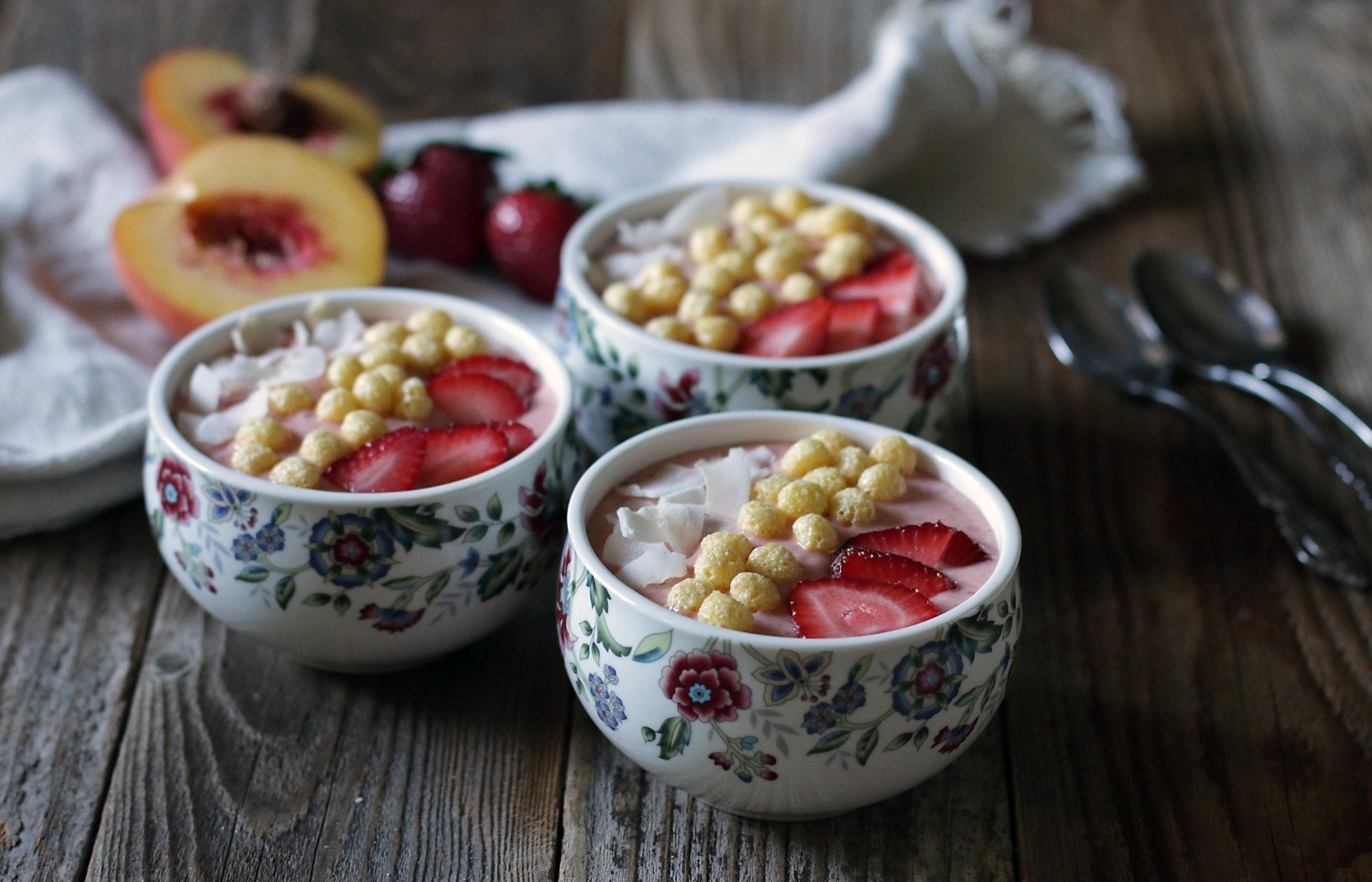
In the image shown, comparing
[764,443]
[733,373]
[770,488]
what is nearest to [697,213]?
[733,373]

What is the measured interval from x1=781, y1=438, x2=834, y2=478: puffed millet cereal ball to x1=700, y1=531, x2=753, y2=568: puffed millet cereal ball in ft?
0.38

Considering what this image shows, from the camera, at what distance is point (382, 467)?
1135 millimetres

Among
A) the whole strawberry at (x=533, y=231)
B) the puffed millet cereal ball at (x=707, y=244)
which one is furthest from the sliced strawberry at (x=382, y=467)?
the whole strawberry at (x=533, y=231)

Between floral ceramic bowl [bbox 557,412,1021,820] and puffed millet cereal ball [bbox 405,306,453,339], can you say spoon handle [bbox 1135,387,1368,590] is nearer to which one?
floral ceramic bowl [bbox 557,412,1021,820]

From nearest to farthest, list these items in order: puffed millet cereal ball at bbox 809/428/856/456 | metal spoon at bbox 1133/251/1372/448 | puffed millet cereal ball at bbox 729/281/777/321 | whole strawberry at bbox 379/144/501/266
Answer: puffed millet cereal ball at bbox 809/428/856/456, puffed millet cereal ball at bbox 729/281/777/321, metal spoon at bbox 1133/251/1372/448, whole strawberry at bbox 379/144/501/266

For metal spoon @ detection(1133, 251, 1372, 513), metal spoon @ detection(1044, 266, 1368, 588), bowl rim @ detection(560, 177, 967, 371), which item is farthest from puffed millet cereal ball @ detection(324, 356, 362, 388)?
metal spoon @ detection(1133, 251, 1372, 513)

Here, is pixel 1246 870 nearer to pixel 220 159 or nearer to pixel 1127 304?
pixel 1127 304

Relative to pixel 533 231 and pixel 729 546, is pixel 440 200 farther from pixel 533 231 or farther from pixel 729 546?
pixel 729 546

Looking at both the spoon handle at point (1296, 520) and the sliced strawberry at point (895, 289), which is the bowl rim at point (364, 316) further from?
the spoon handle at point (1296, 520)

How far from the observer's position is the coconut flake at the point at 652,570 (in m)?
1.03

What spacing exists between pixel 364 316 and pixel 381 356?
129mm

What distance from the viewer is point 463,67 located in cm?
227

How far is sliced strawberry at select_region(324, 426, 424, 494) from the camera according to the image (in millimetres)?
1126

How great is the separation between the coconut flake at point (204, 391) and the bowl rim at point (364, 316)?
2cm
